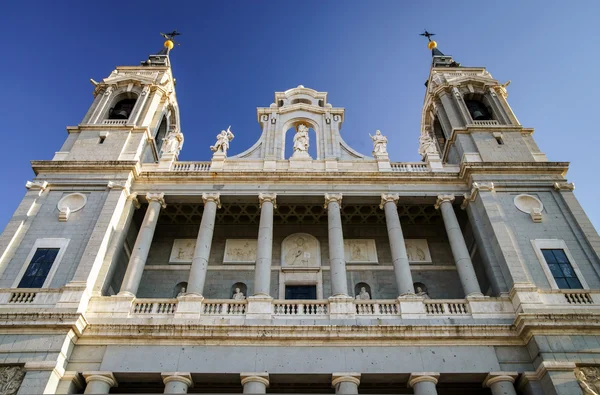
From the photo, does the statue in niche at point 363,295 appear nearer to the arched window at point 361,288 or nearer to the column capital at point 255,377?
the arched window at point 361,288

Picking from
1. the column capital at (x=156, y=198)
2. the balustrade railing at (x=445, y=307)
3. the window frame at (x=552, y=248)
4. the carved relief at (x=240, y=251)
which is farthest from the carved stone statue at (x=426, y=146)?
the column capital at (x=156, y=198)

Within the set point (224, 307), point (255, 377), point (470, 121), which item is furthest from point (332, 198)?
point (470, 121)

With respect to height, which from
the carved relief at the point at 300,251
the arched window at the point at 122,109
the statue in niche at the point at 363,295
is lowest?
the statue in niche at the point at 363,295

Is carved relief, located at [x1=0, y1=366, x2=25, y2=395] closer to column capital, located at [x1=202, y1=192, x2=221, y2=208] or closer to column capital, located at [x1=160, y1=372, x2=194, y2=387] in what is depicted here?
column capital, located at [x1=160, y1=372, x2=194, y2=387]

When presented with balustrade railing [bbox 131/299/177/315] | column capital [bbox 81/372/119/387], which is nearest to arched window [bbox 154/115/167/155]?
balustrade railing [bbox 131/299/177/315]

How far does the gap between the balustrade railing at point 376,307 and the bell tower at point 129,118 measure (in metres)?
12.8

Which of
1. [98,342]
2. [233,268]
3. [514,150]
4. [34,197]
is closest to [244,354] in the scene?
[98,342]

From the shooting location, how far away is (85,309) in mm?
18562

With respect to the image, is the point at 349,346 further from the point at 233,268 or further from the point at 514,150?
the point at 514,150

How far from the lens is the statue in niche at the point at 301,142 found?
26.2 metres

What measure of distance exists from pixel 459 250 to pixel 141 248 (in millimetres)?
13625

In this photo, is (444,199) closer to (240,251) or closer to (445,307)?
(445,307)

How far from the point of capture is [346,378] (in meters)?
17.0

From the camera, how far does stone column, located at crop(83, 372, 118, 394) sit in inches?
660
